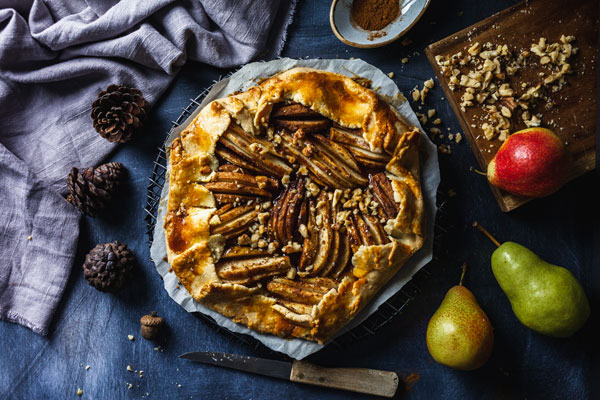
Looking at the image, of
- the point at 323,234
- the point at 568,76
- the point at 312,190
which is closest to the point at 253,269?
the point at 323,234

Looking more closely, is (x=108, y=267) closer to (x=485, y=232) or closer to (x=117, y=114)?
(x=117, y=114)

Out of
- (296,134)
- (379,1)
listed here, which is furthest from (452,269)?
(379,1)

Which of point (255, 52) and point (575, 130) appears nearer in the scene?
point (575, 130)

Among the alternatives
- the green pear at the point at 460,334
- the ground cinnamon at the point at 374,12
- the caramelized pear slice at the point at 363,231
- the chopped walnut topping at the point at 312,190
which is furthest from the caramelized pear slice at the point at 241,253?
the ground cinnamon at the point at 374,12

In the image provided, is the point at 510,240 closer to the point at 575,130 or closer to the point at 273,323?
the point at 575,130

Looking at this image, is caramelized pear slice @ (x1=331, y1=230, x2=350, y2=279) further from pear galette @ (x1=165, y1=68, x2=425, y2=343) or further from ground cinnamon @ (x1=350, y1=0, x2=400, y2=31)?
ground cinnamon @ (x1=350, y1=0, x2=400, y2=31)

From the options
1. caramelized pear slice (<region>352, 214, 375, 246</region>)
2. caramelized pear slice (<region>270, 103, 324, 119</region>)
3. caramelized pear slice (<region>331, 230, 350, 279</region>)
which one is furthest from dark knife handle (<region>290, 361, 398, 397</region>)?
caramelized pear slice (<region>270, 103, 324, 119</region>)
